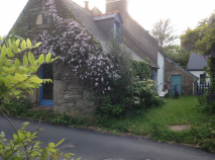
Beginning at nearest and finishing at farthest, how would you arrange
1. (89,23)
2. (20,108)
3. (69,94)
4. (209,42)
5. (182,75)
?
(209,42)
(69,94)
(20,108)
(89,23)
(182,75)

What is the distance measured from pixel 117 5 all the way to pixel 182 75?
8720mm

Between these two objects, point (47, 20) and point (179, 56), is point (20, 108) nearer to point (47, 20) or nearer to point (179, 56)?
point (47, 20)

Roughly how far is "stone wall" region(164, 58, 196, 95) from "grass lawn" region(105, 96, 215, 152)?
963 centimetres

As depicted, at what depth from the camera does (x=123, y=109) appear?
623 cm

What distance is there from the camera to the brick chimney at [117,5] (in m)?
13.7

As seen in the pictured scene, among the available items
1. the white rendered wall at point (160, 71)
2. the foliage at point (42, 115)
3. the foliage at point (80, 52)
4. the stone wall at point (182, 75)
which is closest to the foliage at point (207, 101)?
the foliage at point (80, 52)

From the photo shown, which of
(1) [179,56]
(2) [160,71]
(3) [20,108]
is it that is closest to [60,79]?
Answer: (3) [20,108]

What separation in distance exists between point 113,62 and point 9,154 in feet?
18.2

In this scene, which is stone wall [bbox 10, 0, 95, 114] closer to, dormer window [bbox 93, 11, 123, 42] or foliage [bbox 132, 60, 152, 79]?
dormer window [bbox 93, 11, 123, 42]

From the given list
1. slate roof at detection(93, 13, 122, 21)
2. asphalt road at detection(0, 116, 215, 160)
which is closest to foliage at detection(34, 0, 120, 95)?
asphalt road at detection(0, 116, 215, 160)

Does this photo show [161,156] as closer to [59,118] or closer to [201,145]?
[201,145]

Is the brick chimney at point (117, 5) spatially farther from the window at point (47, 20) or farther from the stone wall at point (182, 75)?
the window at point (47, 20)

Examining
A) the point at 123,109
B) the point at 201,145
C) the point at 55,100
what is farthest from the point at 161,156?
the point at 55,100

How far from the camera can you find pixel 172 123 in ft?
19.4
